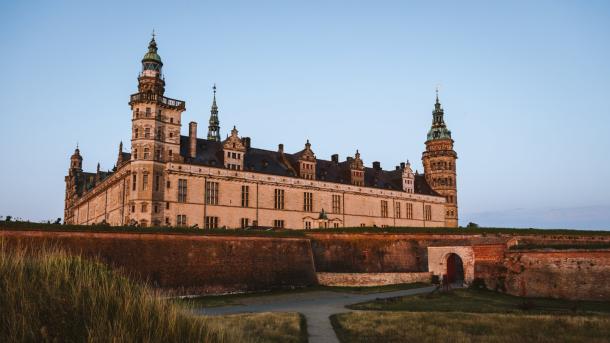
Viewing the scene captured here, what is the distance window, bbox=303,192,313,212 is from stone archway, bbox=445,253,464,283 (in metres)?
20.4

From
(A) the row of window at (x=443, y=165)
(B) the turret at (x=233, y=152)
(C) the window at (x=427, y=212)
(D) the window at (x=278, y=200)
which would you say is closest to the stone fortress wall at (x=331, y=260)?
(D) the window at (x=278, y=200)

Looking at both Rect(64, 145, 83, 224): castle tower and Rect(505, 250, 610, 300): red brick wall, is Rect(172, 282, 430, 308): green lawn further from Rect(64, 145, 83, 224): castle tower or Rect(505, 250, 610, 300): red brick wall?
Rect(64, 145, 83, 224): castle tower

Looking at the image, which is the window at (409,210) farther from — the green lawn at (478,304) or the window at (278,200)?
the green lawn at (478,304)

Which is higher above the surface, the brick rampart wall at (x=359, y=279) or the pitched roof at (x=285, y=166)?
the pitched roof at (x=285, y=166)

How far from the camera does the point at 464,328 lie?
1762cm

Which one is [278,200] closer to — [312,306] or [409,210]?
[409,210]

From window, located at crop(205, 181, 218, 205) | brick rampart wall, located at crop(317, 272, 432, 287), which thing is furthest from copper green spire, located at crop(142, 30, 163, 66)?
brick rampart wall, located at crop(317, 272, 432, 287)

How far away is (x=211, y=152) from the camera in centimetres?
5388

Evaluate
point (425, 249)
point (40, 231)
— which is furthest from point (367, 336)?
point (425, 249)

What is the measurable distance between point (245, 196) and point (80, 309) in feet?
152

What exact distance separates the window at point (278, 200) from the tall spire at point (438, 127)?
33.1 m

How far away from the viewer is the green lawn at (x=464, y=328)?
630 inches

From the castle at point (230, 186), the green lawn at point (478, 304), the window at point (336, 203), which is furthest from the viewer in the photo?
the window at point (336, 203)

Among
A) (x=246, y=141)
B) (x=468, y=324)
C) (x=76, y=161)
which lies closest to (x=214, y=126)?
(x=76, y=161)
